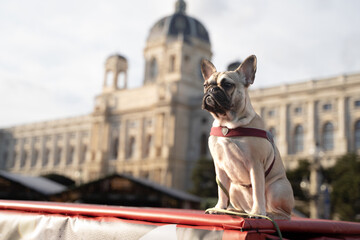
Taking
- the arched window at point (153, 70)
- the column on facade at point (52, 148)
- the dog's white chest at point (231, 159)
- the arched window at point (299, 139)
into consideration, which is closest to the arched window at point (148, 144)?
the arched window at point (153, 70)

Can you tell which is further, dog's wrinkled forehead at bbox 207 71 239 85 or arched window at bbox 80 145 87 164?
arched window at bbox 80 145 87 164

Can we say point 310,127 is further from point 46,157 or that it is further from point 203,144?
point 46,157

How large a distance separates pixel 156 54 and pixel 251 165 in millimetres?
52377

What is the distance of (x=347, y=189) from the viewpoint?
91.8 ft

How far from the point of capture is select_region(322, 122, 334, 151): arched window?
39.3 m

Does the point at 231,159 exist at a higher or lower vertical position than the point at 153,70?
lower

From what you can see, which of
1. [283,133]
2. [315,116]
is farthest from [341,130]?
[283,133]

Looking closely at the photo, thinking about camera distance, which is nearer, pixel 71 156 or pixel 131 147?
pixel 131 147

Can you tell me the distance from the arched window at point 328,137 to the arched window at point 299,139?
2.17 meters

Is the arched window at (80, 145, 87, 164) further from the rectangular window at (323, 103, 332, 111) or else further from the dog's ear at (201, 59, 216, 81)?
the dog's ear at (201, 59, 216, 81)

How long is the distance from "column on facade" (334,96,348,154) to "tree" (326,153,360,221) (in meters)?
6.66

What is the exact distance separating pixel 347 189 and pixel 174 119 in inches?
933

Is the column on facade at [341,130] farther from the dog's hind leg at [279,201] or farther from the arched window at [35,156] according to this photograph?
the arched window at [35,156]

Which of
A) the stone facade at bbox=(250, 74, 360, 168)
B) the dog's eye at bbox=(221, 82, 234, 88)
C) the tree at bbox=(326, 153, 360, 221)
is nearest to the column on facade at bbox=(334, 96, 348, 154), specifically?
the stone facade at bbox=(250, 74, 360, 168)
